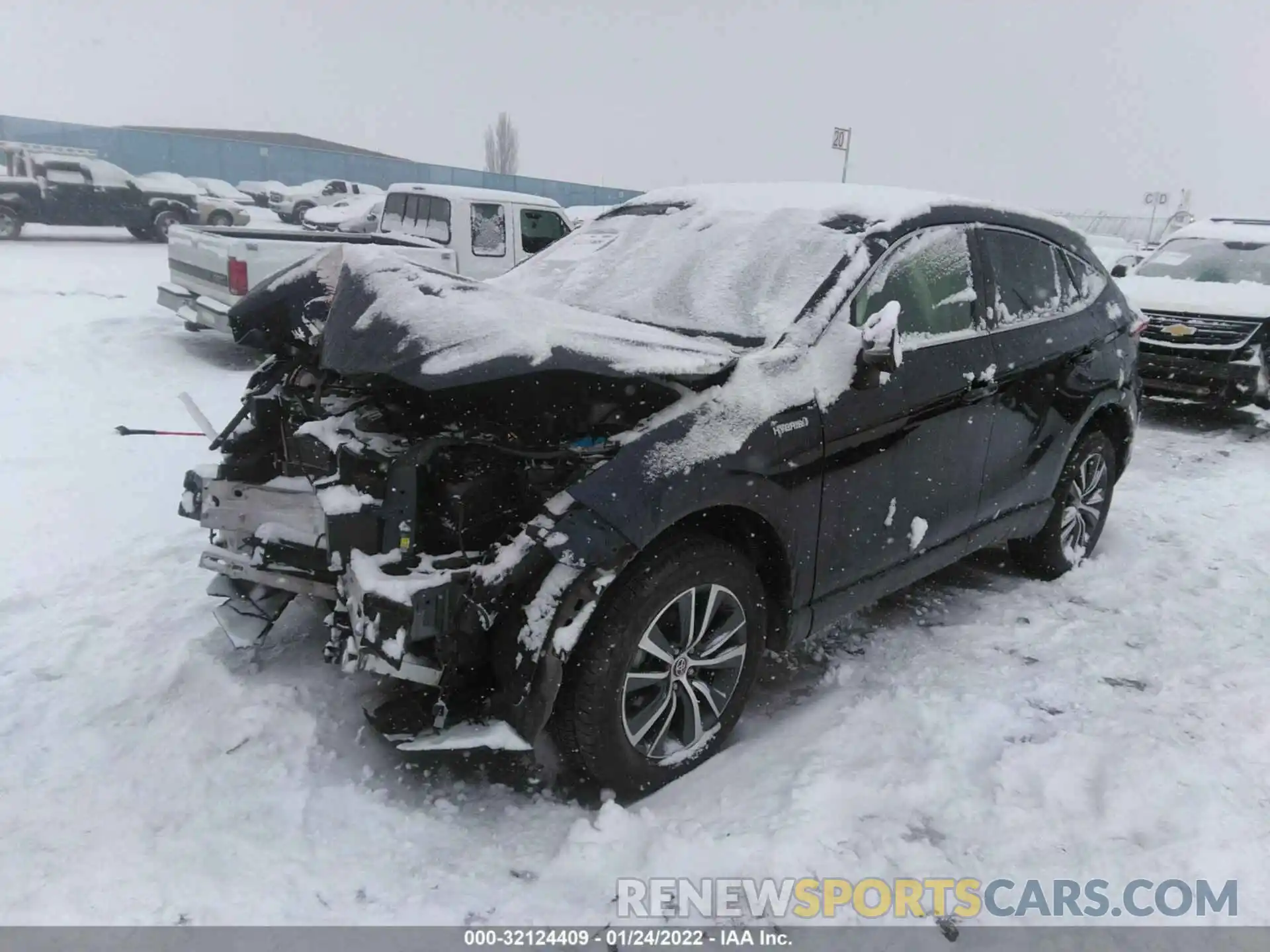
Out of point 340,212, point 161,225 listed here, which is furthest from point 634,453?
point 340,212

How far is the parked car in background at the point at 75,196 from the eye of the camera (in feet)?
56.1

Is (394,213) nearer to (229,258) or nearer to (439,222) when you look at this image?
(439,222)

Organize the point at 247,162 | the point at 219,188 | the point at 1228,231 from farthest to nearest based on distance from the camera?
the point at 247,162
the point at 219,188
the point at 1228,231

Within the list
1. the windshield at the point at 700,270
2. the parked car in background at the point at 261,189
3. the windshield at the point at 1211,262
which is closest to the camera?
the windshield at the point at 700,270

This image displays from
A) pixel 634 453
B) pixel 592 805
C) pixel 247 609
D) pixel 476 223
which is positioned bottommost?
pixel 592 805

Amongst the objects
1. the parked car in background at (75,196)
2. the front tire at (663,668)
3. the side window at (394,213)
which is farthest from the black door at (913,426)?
the parked car in background at (75,196)

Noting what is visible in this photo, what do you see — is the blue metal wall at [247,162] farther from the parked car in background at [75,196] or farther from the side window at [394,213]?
the side window at [394,213]

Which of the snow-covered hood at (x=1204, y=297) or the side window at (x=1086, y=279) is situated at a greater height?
the side window at (x=1086, y=279)

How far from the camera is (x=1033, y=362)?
4062 millimetres

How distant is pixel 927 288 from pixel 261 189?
36.3 meters

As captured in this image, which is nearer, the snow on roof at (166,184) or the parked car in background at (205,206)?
the snow on roof at (166,184)

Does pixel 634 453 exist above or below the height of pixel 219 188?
below

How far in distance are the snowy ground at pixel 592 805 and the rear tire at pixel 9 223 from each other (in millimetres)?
15791

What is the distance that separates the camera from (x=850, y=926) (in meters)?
2.43
